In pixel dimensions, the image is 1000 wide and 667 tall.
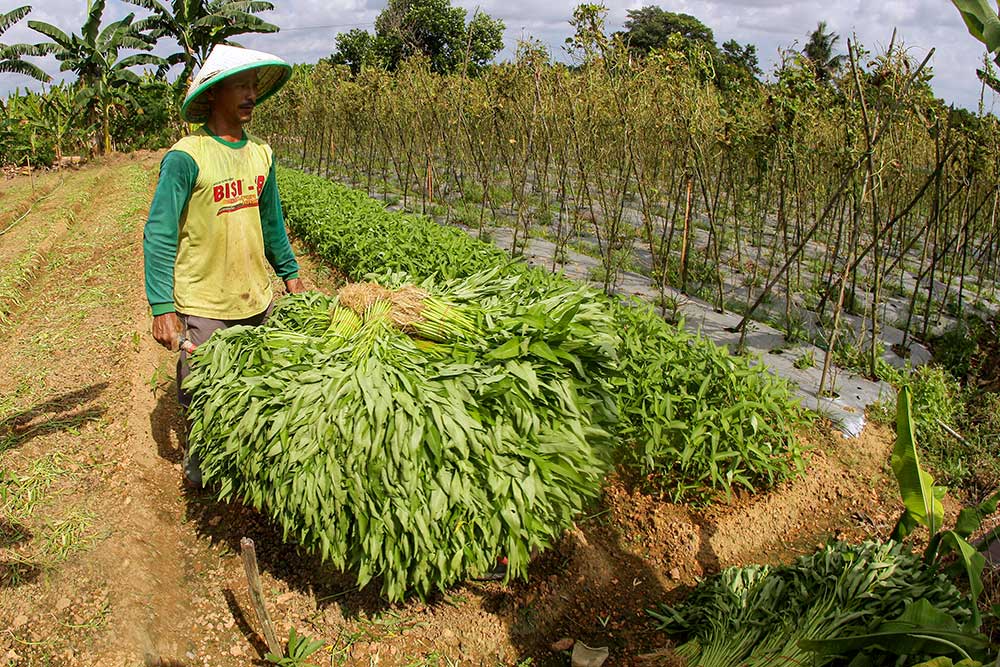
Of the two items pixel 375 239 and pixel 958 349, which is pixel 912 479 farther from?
pixel 375 239

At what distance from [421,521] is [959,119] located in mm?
6991

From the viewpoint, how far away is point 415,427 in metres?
2.08

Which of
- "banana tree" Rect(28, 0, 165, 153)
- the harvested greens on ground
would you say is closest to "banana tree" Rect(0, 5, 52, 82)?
"banana tree" Rect(28, 0, 165, 153)

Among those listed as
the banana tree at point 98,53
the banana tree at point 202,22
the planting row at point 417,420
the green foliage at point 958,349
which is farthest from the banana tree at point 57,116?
the green foliage at point 958,349

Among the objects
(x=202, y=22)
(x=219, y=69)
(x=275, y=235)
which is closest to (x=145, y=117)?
(x=202, y=22)

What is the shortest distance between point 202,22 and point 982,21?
16.0m

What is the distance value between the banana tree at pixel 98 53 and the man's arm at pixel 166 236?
15831mm

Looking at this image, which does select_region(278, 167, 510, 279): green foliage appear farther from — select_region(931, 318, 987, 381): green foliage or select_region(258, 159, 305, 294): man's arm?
select_region(931, 318, 987, 381): green foliage

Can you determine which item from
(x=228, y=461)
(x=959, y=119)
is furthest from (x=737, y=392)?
(x=959, y=119)

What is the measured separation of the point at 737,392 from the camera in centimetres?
324

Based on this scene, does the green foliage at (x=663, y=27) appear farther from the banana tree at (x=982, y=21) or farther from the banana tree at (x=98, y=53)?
the banana tree at (x=982, y=21)

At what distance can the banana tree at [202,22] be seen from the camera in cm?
1446

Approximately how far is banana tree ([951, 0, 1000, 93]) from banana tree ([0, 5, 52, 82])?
62.3 feet

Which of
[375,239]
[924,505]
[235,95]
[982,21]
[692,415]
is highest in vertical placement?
[982,21]
